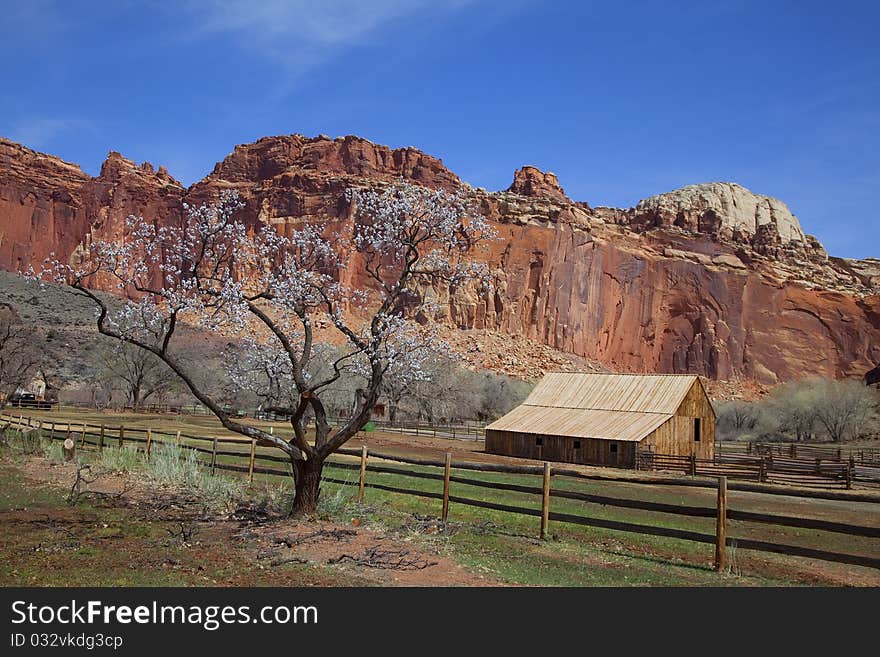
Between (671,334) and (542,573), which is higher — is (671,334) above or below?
above

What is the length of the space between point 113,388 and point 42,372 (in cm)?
565

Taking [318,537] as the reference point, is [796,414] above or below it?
above

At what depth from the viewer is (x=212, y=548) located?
10281mm

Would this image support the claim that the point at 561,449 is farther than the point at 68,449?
Yes

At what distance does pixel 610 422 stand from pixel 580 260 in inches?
3597

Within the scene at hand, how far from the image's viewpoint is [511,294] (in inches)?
4685

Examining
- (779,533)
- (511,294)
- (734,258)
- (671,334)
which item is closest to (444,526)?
(779,533)

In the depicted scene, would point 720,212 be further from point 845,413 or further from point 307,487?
point 307,487

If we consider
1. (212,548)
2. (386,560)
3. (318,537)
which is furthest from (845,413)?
(212,548)

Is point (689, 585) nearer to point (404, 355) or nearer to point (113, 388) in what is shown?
point (404, 355)

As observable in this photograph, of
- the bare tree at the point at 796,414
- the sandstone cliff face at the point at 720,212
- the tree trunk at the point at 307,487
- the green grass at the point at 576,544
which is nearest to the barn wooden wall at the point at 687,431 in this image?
the green grass at the point at 576,544

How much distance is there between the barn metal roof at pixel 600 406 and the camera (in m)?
37.1

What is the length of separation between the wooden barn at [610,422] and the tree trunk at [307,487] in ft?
82.2
